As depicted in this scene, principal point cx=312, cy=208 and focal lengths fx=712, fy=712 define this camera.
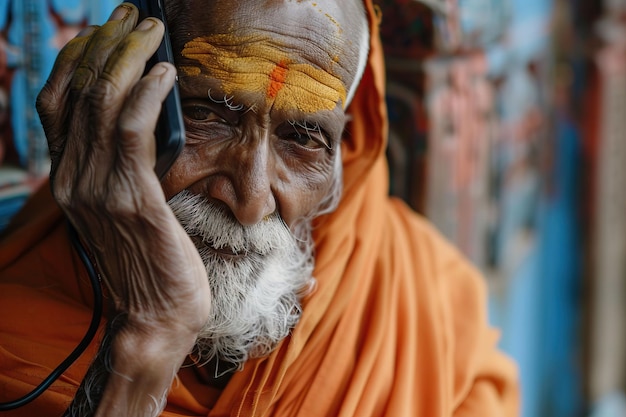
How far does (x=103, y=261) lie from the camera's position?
1297 mm

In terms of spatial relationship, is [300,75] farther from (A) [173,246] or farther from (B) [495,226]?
(B) [495,226]

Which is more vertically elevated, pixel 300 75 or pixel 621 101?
pixel 621 101

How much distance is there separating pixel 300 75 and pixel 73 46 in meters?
0.46

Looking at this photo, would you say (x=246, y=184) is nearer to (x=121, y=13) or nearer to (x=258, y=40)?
(x=258, y=40)

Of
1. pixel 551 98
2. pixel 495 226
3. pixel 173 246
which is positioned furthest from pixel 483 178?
pixel 173 246

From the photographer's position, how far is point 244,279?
1.59 metres

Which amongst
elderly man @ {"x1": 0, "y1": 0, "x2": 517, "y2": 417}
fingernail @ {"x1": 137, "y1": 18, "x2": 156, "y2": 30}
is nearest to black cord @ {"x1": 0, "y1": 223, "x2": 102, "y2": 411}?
elderly man @ {"x1": 0, "y1": 0, "x2": 517, "y2": 417}

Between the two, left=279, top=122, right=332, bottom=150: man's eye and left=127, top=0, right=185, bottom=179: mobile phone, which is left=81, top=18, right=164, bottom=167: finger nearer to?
left=127, top=0, right=185, bottom=179: mobile phone

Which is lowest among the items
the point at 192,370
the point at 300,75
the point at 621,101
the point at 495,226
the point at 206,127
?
the point at 192,370

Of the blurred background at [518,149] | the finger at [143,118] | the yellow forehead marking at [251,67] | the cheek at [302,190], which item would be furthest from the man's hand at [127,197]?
the blurred background at [518,149]

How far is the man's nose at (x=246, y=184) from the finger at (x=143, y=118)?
0.28m

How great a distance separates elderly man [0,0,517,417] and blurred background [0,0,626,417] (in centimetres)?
58

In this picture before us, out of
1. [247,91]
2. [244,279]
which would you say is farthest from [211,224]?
[247,91]

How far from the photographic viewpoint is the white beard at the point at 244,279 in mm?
1515
